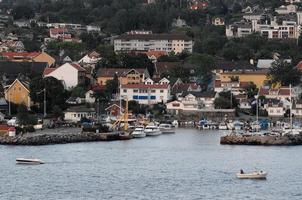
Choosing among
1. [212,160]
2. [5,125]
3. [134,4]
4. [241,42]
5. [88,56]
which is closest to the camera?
[212,160]

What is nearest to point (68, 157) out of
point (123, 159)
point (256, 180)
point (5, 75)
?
point (123, 159)

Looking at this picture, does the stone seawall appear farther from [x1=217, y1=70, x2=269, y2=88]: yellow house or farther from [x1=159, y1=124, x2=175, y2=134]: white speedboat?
[x1=217, y1=70, x2=269, y2=88]: yellow house

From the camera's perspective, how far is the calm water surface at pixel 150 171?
16922mm

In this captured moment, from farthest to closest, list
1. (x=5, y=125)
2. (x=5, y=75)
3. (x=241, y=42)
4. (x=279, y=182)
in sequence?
1. (x=241, y=42)
2. (x=5, y=75)
3. (x=5, y=125)
4. (x=279, y=182)

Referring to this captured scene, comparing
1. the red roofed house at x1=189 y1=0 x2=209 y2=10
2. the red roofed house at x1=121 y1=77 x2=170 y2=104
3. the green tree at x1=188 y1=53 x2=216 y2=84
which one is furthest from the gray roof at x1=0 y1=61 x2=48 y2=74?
the red roofed house at x1=189 y1=0 x2=209 y2=10

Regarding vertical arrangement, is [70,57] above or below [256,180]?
above

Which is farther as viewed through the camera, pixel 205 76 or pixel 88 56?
pixel 88 56

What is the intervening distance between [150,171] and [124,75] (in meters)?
13.8

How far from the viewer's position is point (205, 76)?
A: 34.2m

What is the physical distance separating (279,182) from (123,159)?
3565 mm

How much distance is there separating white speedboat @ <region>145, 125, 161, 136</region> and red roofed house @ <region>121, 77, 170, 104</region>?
3946 mm

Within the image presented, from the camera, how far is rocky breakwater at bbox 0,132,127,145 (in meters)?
23.8

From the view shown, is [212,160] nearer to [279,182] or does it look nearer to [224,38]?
[279,182]

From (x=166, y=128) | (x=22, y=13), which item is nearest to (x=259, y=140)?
(x=166, y=128)
